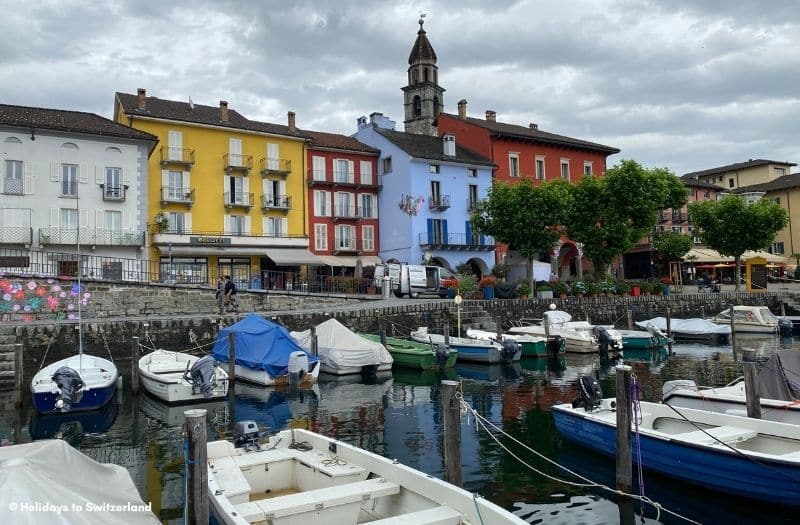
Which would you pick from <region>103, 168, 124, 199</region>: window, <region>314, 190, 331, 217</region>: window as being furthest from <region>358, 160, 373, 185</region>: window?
<region>103, 168, 124, 199</region>: window

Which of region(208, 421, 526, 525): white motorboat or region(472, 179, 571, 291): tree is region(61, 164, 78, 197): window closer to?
region(472, 179, 571, 291): tree

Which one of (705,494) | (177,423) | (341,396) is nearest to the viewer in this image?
(705,494)

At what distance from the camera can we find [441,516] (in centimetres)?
713

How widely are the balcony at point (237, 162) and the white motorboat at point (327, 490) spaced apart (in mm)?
35088

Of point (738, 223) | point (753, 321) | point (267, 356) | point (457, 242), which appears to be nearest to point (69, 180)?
point (267, 356)

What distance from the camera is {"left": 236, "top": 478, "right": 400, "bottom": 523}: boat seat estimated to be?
7512 mm

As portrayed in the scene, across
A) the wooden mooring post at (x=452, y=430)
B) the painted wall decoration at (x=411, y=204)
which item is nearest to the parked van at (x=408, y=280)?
the painted wall decoration at (x=411, y=204)

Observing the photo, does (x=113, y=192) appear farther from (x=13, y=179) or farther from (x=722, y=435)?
(x=722, y=435)

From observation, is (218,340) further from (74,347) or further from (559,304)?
(559,304)

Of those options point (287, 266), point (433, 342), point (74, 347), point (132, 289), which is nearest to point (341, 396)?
point (433, 342)

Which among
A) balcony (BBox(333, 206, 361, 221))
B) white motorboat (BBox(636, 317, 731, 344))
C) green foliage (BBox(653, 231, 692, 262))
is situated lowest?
white motorboat (BBox(636, 317, 731, 344))

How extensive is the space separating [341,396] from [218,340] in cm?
640

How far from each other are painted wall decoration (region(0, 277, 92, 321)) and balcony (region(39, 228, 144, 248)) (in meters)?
7.04

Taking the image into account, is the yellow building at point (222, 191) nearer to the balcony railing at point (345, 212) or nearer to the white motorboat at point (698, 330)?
the balcony railing at point (345, 212)
